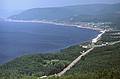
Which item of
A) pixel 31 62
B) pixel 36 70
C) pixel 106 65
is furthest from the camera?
pixel 31 62

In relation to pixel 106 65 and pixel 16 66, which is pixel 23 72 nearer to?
pixel 16 66

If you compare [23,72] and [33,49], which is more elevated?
[33,49]

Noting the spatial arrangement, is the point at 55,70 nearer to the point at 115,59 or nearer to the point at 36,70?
the point at 36,70

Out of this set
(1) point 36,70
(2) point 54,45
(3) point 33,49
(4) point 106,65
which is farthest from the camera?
(2) point 54,45

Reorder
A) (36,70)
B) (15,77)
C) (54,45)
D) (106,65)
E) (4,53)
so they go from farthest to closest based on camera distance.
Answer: (54,45)
(4,53)
(36,70)
(106,65)
(15,77)

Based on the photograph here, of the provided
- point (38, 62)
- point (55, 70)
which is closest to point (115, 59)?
point (55, 70)

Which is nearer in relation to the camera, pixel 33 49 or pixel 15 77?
pixel 15 77

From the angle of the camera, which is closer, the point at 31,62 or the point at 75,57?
the point at 31,62

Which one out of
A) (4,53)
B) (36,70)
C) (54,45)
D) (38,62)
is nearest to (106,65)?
(36,70)

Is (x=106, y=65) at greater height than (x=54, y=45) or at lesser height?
lesser
